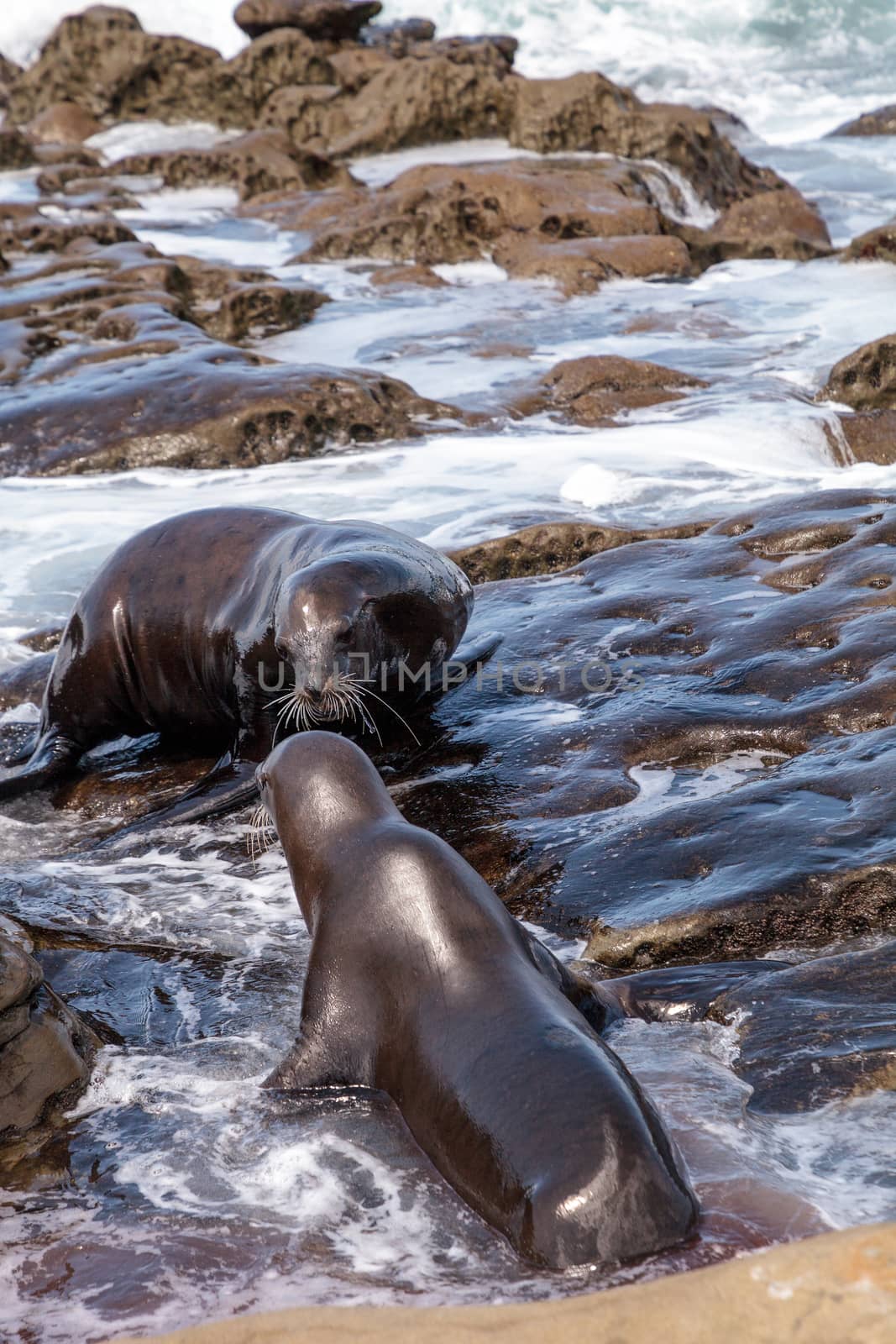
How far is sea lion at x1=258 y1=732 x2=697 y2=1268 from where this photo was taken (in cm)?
292

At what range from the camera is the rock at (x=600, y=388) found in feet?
42.4

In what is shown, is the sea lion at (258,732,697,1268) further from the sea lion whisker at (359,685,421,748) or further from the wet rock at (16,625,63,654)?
the wet rock at (16,625,63,654)

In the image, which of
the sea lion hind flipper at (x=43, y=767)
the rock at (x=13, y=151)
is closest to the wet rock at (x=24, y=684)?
the sea lion hind flipper at (x=43, y=767)

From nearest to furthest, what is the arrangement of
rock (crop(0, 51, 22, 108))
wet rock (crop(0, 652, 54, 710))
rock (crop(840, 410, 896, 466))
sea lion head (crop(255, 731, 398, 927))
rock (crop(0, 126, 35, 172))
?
sea lion head (crop(255, 731, 398, 927)), wet rock (crop(0, 652, 54, 710)), rock (crop(840, 410, 896, 466)), rock (crop(0, 126, 35, 172)), rock (crop(0, 51, 22, 108))

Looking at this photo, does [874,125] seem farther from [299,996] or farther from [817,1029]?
[817,1029]

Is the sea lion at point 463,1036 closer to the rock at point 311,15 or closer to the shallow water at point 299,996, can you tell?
the shallow water at point 299,996

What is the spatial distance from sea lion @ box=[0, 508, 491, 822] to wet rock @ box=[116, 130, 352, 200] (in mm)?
20273

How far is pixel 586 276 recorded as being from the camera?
18578mm

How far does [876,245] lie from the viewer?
59.7 feet

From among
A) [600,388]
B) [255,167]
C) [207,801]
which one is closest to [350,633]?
[207,801]

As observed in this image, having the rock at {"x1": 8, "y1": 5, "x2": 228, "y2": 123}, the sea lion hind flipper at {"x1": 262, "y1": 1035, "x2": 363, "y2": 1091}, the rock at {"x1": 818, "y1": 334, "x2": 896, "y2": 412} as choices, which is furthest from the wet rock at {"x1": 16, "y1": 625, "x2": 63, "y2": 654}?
the rock at {"x1": 8, "y1": 5, "x2": 228, "y2": 123}

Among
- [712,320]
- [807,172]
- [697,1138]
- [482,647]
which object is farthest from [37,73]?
[697,1138]

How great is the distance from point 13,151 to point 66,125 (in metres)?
5.05

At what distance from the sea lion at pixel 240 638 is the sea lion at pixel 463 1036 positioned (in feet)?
3.92
